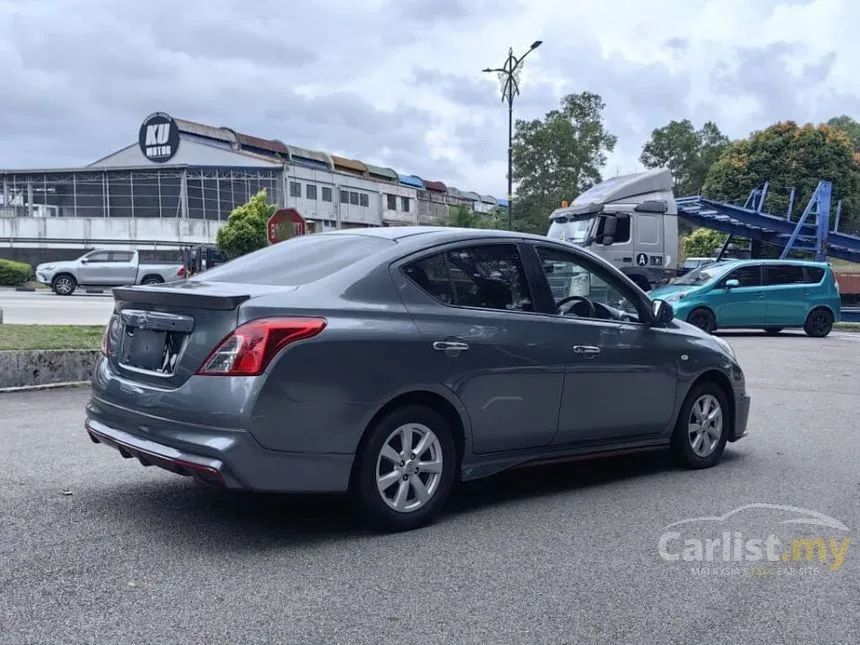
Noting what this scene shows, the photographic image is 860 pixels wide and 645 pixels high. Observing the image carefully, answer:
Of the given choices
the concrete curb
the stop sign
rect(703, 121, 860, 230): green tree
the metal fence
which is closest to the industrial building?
the metal fence

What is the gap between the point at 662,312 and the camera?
601cm

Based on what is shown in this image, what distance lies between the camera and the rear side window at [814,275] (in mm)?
18766

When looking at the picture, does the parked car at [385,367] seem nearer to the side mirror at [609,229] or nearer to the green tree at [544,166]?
the side mirror at [609,229]

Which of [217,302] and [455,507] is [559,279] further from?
[217,302]

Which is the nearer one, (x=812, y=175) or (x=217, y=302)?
(x=217, y=302)

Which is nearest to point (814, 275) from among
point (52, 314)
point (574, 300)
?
point (574, 300)

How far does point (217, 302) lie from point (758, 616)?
2.84 metres

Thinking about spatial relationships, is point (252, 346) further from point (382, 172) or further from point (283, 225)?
point (382, 172)

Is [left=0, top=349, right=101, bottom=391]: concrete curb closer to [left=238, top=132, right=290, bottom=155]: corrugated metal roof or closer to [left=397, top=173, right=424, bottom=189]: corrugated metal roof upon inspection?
[left=238, top=132, right=290, bottom=155]: corrugated metal roof

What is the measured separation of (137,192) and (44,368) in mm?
48952

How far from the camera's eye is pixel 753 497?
552cm

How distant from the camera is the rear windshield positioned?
15.5 feet

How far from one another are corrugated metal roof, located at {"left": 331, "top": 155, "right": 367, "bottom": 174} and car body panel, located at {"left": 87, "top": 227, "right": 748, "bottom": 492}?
64.1 meters

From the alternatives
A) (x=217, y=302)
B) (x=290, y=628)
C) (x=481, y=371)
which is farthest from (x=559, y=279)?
(x=290, y=628)
